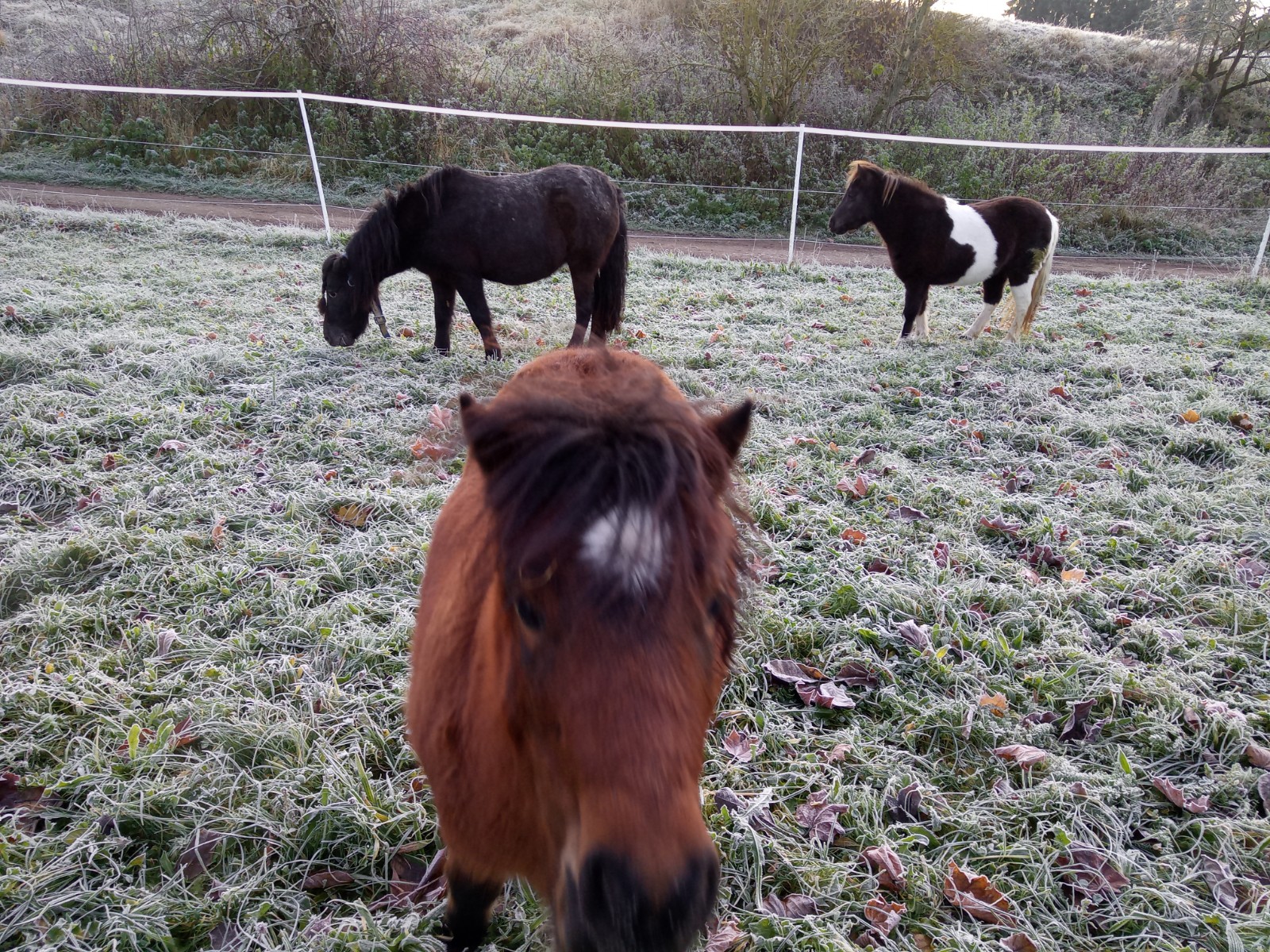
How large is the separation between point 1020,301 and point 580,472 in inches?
324

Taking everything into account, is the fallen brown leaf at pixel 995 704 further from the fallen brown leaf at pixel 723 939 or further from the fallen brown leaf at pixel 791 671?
the fallen brown leaf at pixel 723 939

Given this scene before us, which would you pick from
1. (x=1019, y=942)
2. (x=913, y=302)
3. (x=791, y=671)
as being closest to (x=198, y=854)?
(x=791, y=671)

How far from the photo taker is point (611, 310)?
7387mm

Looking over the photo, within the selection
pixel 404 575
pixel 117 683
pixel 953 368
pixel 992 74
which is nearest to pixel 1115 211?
pixel 992 74

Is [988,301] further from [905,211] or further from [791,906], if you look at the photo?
[791,906]

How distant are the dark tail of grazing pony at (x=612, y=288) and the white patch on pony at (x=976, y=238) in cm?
369

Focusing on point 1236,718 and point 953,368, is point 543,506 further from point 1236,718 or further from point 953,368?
point 953,368

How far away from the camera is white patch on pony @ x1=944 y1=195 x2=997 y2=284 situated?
7.34 meters

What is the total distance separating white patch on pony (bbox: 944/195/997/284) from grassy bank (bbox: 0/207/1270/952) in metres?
1.68

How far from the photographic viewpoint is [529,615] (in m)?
1.21

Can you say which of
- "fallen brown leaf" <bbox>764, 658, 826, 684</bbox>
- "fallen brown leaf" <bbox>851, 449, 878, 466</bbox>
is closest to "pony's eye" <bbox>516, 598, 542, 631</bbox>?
"fallen brown leaf" <bbox>764, 658, 826, 684</bbox>

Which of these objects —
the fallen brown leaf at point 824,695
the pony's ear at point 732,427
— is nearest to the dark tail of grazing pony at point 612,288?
the fallen brown leaf at point 824,695

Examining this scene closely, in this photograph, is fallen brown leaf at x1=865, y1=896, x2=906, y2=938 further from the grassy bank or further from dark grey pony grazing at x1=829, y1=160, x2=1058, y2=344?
dark grey pony grazing at x1=829, y1=160, x2=1058, y2=344

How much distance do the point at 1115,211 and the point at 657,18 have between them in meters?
14.1
